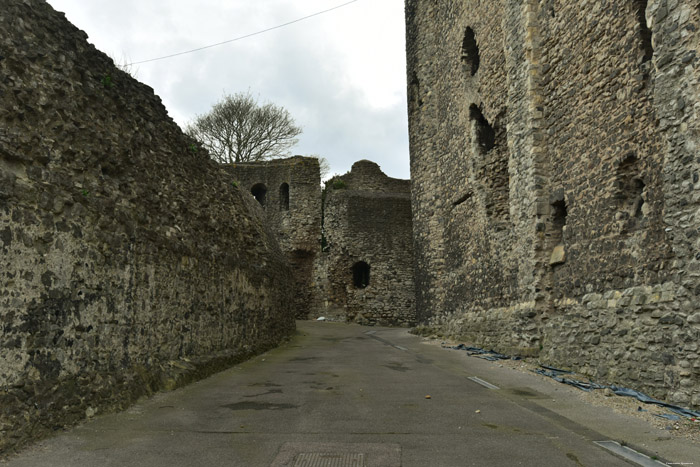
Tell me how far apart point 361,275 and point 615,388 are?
70.8ft

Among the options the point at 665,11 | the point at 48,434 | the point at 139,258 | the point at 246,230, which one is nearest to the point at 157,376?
the point at 139,258

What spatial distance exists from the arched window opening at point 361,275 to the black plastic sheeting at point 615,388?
730 inches

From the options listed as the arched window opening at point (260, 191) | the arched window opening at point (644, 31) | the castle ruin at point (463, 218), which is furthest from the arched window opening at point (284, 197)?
the arched window opening at point (644, 31)

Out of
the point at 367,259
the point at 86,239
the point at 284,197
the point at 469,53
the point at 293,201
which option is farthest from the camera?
the point at 284,197

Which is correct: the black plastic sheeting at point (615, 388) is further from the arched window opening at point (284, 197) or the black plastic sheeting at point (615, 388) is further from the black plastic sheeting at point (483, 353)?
the arched window opening at point (284, 197)

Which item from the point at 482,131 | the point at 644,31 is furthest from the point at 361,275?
the point at 644,31

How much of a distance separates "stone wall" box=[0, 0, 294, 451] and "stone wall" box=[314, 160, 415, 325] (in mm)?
17492

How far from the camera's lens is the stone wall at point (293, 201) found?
28.6 meters

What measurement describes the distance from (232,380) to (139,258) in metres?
2.55

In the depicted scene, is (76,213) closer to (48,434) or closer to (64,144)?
(64,144)

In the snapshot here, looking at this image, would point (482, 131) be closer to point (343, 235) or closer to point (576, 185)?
point (576, 185)

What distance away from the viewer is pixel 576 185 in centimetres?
922

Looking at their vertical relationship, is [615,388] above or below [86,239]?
below

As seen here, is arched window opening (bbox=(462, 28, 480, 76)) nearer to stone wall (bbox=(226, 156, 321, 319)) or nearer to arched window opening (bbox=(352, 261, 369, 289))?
arched window opening (bbox=(352, 261, 369, 289))
